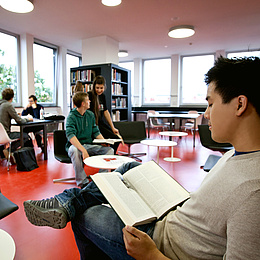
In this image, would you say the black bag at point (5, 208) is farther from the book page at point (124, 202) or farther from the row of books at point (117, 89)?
the row of books at point (117, 89)

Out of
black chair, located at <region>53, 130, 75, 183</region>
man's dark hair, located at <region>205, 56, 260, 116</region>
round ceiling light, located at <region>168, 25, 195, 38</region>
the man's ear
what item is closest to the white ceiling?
round ceiling light, located at <region>168, 25, 195, 38</region>

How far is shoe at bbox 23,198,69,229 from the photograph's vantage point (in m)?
1.09

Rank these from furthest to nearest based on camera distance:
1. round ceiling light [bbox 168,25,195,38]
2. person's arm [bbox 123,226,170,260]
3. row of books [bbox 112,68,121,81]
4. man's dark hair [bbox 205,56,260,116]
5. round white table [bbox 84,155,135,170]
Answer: row of books [bbox 112,68,121,81], round ceiling light [bbox 168,25,195,38], round white table [bbox 84,155,135,170], person's arm [bbox 123,226,170,260], man's dark hair [bbox 205,56,260,116]

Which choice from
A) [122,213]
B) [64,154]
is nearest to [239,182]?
[122,213]

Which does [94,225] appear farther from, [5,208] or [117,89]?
[117,89]

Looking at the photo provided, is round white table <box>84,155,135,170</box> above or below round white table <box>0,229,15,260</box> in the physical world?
below

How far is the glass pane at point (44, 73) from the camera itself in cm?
707

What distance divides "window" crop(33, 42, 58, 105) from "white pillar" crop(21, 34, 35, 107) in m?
0.41

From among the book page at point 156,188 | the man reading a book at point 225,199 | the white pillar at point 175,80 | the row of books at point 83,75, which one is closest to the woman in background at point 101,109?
the book page at point 156,188

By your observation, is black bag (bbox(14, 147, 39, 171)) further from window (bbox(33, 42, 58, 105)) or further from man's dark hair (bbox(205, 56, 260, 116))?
window (bbox(33, 42, 58, 105))

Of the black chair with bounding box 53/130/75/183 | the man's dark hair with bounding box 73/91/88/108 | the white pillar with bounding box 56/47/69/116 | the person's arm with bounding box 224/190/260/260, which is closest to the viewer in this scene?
the person's arm with bounding box 224/190/260/260

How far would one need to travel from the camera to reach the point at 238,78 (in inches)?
29.8

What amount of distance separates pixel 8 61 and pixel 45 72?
1.33 m

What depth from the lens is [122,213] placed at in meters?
0.99
